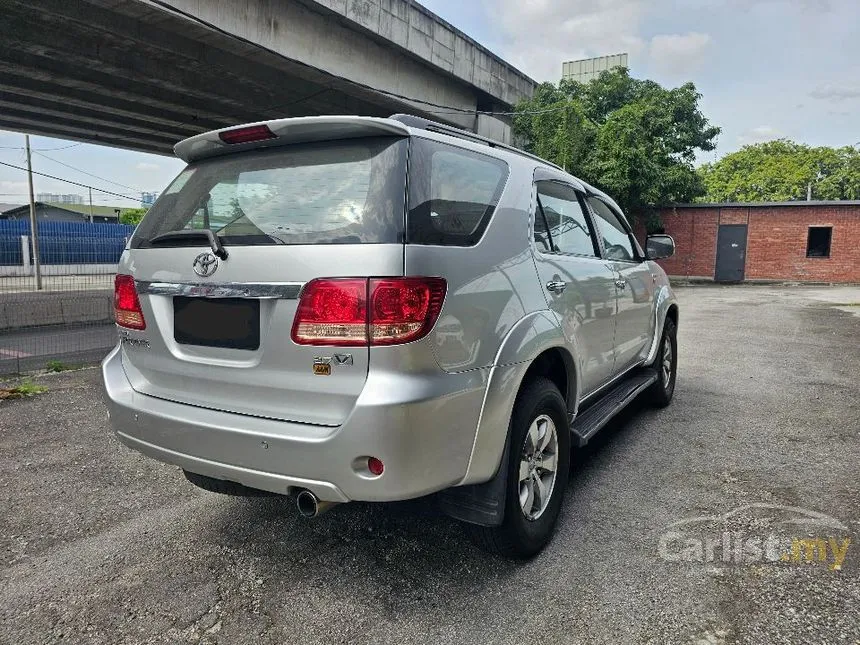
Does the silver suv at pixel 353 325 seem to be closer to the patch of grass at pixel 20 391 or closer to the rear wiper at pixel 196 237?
the rear wiper at pixel 196 237

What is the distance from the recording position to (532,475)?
9.03 feet

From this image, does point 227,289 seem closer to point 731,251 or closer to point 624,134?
point 624,134

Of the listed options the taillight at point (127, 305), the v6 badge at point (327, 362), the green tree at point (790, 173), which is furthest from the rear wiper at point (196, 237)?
the green tree at point (790, 173)

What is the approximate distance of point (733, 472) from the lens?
3836 mm

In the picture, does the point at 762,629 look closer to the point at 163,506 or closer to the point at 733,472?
the point at 733,472

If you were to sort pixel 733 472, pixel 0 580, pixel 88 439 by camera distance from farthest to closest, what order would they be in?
1. pixel 88 439
2. pixel 733 472
3. pixel 0 580

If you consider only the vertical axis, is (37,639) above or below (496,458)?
below

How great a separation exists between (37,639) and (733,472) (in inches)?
147

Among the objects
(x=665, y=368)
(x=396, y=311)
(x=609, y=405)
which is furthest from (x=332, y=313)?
(x=665, y=368)

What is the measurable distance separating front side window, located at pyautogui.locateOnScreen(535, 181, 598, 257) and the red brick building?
89.3ft

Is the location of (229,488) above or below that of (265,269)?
below

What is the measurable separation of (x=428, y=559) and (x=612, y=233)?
106 inches

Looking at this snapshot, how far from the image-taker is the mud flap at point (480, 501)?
92.9 inches

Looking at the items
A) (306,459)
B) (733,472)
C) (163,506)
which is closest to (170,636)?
(306,459)
